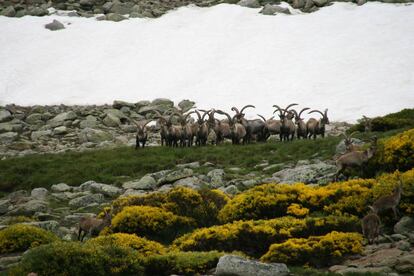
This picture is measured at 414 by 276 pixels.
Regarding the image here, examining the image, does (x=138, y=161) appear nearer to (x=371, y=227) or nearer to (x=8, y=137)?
(x=8, y=137)

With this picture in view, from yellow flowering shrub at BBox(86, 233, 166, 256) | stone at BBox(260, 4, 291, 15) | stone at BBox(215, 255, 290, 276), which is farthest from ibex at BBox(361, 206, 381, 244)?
stone at BBox(260, 4, 291, 15)

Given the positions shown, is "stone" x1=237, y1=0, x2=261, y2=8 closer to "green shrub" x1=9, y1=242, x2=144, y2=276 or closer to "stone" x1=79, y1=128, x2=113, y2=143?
"stone" x1=79, y1=128, x2=113, y2=143

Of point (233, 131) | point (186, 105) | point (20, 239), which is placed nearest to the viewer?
point (20, 239)

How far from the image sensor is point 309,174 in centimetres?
2162

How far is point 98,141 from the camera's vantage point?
120 feet

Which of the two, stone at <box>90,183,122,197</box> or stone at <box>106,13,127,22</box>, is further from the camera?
stone at <box>106,13,127,22</box>

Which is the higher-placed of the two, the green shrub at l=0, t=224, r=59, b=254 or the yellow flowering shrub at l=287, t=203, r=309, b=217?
the yellow flowering shrub at l=287, t=203, r=309, b=217

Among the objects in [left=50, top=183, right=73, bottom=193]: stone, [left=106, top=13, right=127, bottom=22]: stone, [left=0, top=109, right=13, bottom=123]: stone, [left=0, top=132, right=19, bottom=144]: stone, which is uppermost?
[left=106, top=13, right=127, bottom=22]: stone

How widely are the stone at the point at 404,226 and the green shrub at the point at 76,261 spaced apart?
550 cm

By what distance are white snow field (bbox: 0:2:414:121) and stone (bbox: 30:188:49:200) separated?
70.8 ft

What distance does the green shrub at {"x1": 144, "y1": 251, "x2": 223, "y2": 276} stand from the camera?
13.0 metres

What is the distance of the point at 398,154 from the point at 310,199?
3492 mm

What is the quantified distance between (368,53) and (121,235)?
39.5m

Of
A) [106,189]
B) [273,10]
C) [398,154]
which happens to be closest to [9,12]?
[273,10]
